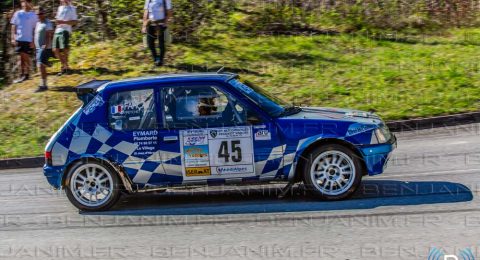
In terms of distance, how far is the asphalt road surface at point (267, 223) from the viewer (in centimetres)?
771

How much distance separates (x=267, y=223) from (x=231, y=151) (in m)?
1.08

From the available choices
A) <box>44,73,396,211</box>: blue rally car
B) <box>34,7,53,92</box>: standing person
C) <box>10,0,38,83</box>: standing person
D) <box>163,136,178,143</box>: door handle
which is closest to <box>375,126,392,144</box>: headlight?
<box>44,73,396,211</box>: blue rally car

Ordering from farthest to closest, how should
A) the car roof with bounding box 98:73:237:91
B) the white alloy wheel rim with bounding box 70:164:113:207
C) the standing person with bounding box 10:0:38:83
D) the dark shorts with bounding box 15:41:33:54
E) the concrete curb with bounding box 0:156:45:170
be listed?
the dark shorts with bounding box 15:41:33:54, the standing person with bounding box 10:0:38:83, the concrete curb with bounding box 0:156:45:170, the white alloy wheel rim with bounding box 70:164:113:207, the car roof with bounding box 98:73:237:91

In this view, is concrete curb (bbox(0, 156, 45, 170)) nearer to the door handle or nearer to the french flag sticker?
the french flag sticker

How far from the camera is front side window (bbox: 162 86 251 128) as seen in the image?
30.7 feet

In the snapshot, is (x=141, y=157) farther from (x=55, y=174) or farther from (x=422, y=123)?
(x=422, y=123)

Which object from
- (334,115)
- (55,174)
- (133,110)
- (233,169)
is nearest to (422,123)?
(334,115)

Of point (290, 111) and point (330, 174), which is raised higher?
point (290, 111)

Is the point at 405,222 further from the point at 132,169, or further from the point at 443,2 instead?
the point at 443,2

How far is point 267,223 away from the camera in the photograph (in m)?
8.70

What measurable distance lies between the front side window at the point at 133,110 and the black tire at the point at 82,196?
53 cm

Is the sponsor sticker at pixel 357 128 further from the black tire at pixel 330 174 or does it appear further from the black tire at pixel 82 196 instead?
the black tire at pixel 82 196

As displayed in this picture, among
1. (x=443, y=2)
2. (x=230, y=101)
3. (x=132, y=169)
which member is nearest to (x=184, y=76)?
(x=230, y=101)

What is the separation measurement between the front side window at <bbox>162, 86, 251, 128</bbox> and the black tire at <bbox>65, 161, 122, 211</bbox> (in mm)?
968
